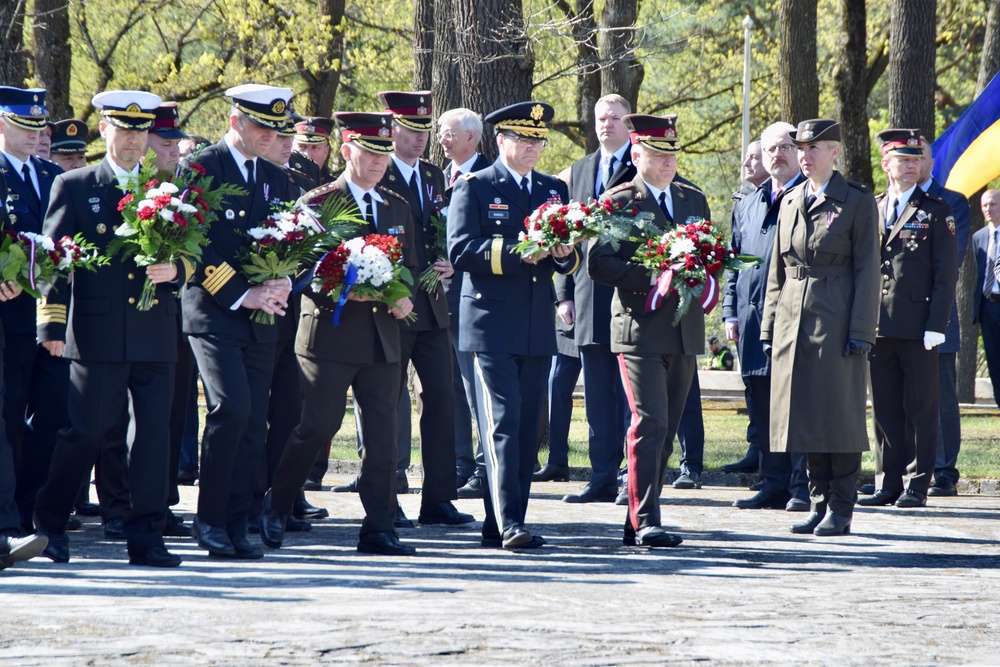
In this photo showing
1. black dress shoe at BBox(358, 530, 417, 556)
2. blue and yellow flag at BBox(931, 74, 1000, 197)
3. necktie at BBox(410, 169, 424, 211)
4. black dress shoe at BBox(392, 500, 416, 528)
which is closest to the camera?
black dress shoe at BBox(358, 530, 417, 556)

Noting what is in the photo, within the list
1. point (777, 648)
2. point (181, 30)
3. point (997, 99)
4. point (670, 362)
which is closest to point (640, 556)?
point (670, 362)

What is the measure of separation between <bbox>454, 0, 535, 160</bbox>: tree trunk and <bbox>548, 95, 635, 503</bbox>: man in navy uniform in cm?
225

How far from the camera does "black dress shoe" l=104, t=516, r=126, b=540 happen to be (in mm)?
8711

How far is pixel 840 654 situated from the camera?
5.55 m

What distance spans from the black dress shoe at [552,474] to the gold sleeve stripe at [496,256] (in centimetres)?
395

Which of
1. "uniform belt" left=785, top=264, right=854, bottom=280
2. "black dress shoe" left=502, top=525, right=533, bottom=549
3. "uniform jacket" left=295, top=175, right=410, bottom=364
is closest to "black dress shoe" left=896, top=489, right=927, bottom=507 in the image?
"uniform belt" left=785, top=264, right=854, bottom=280

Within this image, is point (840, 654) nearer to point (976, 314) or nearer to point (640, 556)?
point (640, 556)

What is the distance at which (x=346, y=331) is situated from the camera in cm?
793

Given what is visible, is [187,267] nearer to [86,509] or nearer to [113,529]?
[113,529]

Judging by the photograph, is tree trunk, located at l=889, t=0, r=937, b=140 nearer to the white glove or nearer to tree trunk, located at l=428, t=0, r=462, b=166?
tree trunk, located at l=428, t=0, r=462, b=166

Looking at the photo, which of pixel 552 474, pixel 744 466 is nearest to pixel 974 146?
pixel 744 466

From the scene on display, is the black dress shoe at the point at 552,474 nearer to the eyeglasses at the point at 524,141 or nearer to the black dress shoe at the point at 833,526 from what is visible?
the black dress shoe at the point at 833,526

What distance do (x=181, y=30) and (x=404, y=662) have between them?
83.8 ft

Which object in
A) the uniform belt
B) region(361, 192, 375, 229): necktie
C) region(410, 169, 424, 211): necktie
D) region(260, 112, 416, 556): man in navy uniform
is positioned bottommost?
region(260, 112, 416, 556): man in navy uniform
